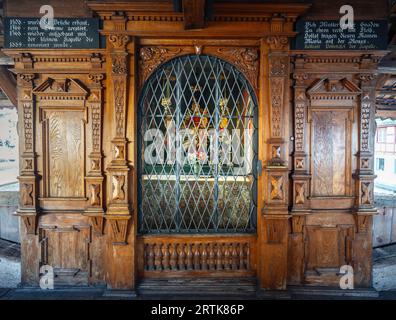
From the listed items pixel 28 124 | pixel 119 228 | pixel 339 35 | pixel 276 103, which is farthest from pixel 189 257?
pixel 339 35

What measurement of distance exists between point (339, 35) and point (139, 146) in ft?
9.29

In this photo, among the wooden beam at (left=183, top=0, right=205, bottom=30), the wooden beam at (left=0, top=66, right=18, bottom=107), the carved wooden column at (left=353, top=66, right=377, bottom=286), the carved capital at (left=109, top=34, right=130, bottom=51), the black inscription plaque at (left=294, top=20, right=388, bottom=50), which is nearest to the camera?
the wooden beam at (left=183, top=0, right=205, bottom=30)

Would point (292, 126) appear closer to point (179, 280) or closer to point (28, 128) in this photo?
point (179, 280)

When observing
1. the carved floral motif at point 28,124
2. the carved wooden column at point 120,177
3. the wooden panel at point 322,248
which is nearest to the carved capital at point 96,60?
the carved wooden column at point 120,177

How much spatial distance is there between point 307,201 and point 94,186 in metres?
2.68

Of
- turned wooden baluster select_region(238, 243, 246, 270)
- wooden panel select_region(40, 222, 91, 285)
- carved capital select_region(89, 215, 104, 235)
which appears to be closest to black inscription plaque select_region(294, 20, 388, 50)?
turned wooden baluster select_region(238, 243, 246, 270)

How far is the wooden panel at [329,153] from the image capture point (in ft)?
11.3

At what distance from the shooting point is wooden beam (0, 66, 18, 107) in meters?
3.75

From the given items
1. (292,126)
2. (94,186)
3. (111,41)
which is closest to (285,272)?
(292,126)

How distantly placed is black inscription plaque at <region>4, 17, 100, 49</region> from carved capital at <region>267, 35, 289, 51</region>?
2.09m

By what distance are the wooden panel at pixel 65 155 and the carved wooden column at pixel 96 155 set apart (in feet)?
0.63

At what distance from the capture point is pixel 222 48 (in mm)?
3369

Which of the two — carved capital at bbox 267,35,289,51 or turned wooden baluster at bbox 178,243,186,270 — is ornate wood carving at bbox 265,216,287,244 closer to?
turned wooden baluster at bbox 178,243,186,270

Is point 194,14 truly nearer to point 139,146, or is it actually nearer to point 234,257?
point 139,146
